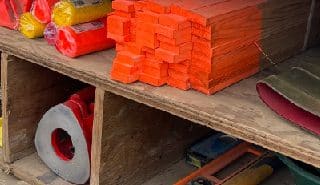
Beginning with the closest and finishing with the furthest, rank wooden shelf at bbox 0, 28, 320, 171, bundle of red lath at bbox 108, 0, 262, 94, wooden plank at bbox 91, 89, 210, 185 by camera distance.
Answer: wooden shelf at bbox 0, 28, 320, 171 → bundle of red lath at bbox 108, 0, 262, 94 → wooden plank at bbox 91, 89, 210, 185

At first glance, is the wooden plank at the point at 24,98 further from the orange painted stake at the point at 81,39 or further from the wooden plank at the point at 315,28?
the wooden plank at the point at 315,28

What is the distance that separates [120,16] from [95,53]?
28cm

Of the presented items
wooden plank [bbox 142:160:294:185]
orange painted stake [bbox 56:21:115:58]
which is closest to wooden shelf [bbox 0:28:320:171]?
orange painted stake [bbox 56:21:115:58]

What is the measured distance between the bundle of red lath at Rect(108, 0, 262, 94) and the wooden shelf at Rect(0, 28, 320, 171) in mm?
35

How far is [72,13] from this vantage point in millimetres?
1752

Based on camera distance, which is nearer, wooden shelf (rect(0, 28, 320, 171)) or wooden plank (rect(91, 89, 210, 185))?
wooden shelf (rect(0, 28, 320, 171))

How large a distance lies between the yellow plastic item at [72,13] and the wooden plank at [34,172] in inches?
21.0

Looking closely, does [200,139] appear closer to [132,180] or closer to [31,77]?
[132,180]

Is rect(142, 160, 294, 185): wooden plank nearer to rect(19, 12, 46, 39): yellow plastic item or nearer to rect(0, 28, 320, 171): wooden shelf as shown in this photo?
rect(0, 28, 320, 171): wooden shelf

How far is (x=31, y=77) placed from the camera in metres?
1.97

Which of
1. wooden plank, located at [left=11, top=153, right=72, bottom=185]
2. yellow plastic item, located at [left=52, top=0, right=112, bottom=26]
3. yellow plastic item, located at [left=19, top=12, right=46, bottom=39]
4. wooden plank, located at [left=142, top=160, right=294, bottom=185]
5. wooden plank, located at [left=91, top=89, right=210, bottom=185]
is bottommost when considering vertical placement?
wooden plank, located at [left=11, top=153, right=72, bottom=185]

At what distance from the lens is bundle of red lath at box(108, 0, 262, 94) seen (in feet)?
4.84

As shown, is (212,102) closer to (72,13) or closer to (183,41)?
(183,41)

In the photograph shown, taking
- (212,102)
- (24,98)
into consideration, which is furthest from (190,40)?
(24,98)
